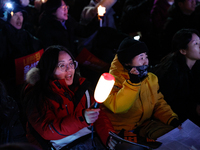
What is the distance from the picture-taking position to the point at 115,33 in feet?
14.8

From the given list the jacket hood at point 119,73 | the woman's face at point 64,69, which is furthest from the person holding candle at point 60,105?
the jacket hood at point 119,73

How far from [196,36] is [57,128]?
2750mm

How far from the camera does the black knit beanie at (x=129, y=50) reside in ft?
8.51

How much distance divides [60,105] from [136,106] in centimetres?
108

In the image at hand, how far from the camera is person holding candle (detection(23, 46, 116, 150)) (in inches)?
74.9

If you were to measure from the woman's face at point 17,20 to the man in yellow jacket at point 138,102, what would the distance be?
211cm

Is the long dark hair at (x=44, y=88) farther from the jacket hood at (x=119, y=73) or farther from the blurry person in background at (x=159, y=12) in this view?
the blurry person in background at (x=159, y=12)

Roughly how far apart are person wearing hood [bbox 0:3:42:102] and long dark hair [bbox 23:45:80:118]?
4.40ft

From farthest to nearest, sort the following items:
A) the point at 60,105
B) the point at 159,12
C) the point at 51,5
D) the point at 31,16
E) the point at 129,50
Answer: the point at 159,12 < the point at 31,16 < the point at 51,5 < the point at 129,50 < the point at 60,105

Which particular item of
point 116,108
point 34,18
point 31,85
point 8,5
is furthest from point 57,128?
point 34,18

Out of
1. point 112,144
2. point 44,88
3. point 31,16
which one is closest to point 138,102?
point 112,144

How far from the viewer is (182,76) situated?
3.27 metres

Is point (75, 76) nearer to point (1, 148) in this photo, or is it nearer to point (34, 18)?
point (1, 148)

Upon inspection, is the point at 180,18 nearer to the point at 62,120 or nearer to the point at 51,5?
the point at 51,5
